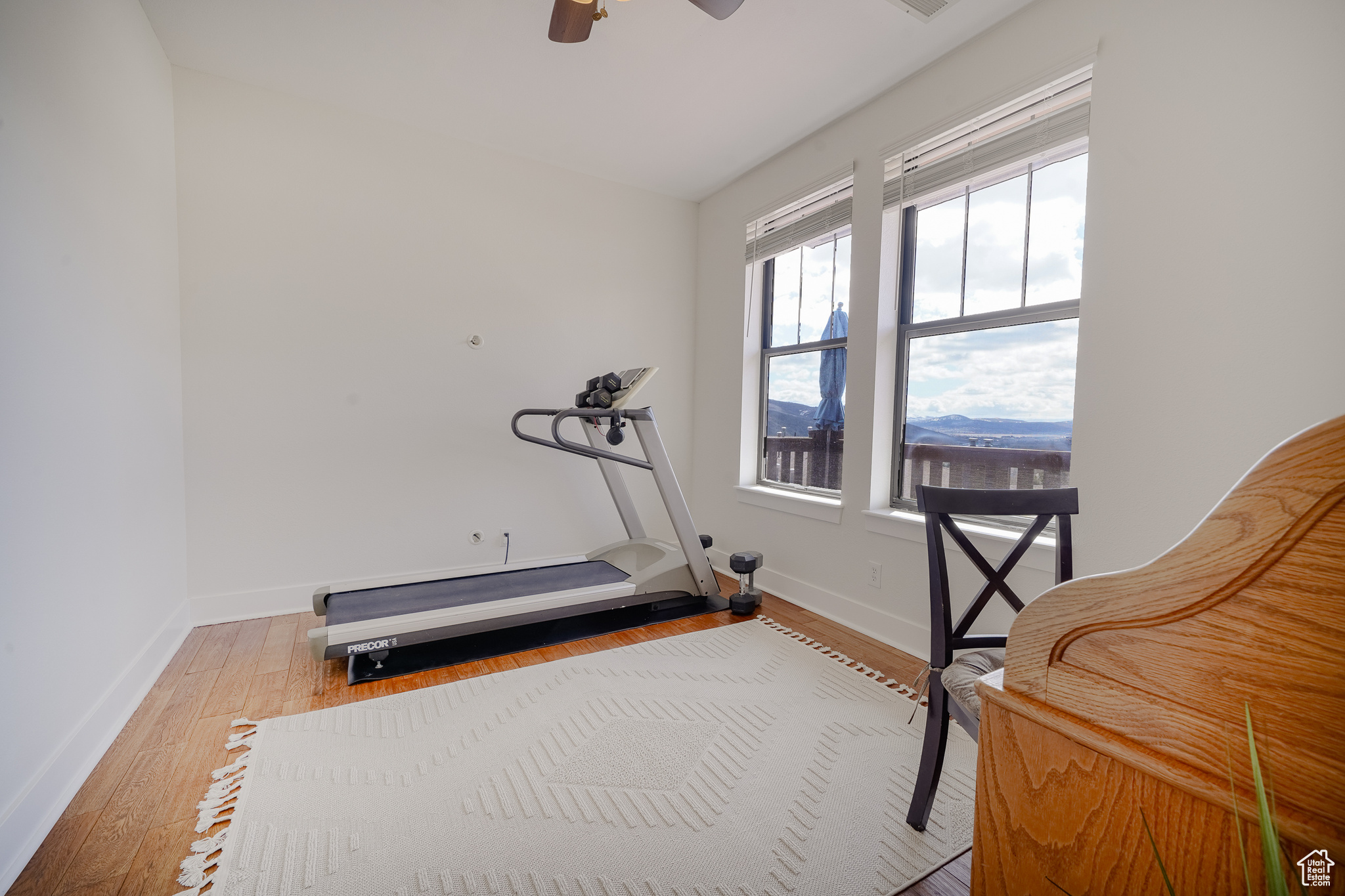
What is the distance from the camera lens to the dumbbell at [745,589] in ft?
10.3

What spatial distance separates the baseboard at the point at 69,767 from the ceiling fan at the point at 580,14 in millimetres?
2678

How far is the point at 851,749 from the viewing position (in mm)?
1851

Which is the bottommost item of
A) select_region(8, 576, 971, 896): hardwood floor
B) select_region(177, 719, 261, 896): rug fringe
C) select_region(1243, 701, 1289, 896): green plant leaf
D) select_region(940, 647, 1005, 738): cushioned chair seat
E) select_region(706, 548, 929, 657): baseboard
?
select_region(8, 576, 971, 896): hardwood floor

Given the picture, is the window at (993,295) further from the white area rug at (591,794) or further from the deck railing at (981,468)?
the white area rug at (591,794)

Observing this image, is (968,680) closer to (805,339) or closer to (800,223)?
(805,339)

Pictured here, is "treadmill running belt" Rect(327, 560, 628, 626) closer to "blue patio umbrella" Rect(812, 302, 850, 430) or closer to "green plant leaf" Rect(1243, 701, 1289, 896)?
"blue patio umbrella" Rect(812, 302, 850, 430)

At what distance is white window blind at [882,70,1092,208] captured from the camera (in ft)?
6.97

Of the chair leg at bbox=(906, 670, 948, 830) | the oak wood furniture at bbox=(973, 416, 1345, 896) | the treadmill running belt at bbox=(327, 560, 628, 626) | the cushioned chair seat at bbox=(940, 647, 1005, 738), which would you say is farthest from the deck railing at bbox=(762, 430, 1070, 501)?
the oak wood furniture at bbox=(973, 416, 1345, 896)

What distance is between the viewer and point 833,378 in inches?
132

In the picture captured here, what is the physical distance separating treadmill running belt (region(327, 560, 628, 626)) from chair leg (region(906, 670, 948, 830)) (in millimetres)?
1806

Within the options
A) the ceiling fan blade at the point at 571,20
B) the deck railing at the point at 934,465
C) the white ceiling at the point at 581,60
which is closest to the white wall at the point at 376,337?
the white ceiling at the point at 581,60

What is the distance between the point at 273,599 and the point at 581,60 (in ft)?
10.2

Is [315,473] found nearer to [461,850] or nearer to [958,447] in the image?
[461,850]

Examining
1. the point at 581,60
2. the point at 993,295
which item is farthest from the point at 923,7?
the point at 581,60
